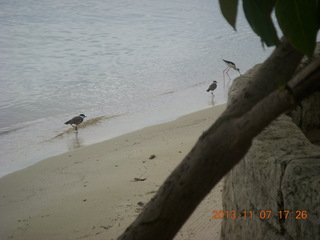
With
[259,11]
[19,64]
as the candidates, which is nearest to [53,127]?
[19,64]

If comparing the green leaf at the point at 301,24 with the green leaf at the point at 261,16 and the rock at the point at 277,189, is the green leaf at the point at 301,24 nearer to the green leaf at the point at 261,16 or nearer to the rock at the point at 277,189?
the green leaf at the point at 261,16

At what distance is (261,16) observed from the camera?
1186mm

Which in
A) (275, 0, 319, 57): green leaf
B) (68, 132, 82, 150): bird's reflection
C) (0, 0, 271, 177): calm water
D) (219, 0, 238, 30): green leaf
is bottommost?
(68, 132, 82, 150): bird's reflection

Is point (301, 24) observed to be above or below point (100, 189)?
above

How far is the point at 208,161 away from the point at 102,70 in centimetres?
1340

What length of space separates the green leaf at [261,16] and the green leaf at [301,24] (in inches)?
2.5

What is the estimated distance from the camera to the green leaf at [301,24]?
112cm

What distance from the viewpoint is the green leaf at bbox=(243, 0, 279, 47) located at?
1.18 m

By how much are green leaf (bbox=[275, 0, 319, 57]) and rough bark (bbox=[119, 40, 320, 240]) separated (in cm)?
13

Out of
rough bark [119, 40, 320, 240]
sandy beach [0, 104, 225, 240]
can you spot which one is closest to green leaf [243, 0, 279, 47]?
rough bark [119, 40, 320, 240]
